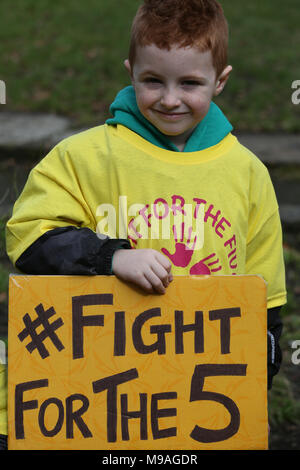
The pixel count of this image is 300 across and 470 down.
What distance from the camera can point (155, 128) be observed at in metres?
1.95

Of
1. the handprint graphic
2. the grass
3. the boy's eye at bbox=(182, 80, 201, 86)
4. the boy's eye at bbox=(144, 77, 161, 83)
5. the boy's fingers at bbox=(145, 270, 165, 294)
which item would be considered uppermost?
the grass

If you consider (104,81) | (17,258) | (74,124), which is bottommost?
(17,258)

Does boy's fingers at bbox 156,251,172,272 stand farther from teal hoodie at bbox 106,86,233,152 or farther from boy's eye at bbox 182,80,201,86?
boy's eye at bbox 182,80,201,86

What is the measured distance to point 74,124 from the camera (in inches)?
210

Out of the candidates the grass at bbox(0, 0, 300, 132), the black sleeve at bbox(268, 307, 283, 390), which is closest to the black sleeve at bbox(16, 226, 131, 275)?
the black sleeve at bbox(268, 307, 283, 390)

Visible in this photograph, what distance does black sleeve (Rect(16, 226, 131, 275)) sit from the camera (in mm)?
1818

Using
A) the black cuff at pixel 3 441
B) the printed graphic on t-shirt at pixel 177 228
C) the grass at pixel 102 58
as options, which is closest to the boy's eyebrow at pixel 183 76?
the printed graphic on t-shirt at pixel 177 228

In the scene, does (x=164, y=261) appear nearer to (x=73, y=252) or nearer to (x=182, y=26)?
(x=73, y=252)

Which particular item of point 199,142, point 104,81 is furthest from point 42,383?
point 104,81

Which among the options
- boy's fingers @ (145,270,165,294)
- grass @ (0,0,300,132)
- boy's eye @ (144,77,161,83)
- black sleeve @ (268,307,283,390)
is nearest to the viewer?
boy's fingers @ (145,270,165,294)

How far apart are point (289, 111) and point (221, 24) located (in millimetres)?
3926

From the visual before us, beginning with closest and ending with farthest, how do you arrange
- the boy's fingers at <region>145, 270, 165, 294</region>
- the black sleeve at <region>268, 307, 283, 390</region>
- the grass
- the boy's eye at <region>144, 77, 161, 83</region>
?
the boy's fingers at <region>145, 270, 165, 294</region> < the boy's eye at <region>144, 77, 161, 83</region> < the black sleeve at <region>268, 307, 283, 390</region> < the grass

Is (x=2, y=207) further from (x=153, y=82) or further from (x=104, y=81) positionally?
(x=104, y=81)

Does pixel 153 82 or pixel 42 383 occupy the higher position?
pixel 153 82
